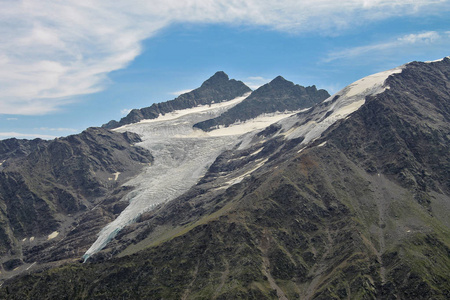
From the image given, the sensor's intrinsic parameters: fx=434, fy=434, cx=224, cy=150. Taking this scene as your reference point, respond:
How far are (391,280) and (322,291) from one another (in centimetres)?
3152

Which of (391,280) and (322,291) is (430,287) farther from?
(322,291)

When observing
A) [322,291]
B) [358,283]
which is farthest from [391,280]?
[322,291]

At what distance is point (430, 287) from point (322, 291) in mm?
46079

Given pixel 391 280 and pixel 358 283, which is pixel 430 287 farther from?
pixel 358 283

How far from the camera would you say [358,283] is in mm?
197250

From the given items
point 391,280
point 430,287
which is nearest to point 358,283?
point 391,280

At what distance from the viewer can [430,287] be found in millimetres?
Result: 188500

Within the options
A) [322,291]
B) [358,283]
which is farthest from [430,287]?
[322,291]

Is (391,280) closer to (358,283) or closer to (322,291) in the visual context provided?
(358,283)

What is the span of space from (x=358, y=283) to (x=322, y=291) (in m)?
16.6

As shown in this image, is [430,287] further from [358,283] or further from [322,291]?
[322,291]
